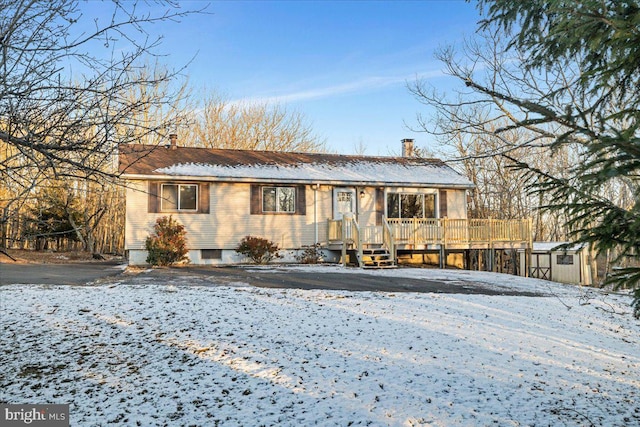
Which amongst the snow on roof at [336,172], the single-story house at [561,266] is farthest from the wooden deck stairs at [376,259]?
the single-story house at [561,266]

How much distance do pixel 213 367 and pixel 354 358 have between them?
1.62m

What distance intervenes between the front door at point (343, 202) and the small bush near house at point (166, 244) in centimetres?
575

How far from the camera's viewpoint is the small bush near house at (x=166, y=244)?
14.4 metres

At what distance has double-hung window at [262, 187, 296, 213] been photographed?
16.8m

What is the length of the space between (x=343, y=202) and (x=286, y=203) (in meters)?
2.24

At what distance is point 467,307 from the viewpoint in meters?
8.08

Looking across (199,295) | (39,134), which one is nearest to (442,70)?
(199,295)

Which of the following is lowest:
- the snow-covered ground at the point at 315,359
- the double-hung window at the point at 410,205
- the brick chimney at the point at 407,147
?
the snow-covered ground at the point at 315,359

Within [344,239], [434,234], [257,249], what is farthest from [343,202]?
[257,249]

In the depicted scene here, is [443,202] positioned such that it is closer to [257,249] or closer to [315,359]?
[257,249]

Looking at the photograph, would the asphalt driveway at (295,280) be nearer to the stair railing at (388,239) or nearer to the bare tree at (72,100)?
the stair railing at (388,239)

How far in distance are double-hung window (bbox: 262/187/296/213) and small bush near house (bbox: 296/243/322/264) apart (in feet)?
5.01

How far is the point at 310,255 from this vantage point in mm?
16750

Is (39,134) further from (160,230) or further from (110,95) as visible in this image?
(160,230)
